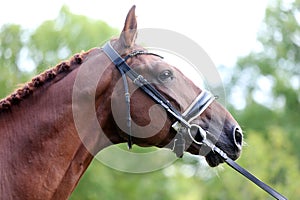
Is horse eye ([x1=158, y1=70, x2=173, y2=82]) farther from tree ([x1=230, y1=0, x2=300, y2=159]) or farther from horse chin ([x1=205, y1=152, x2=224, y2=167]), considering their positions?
tree ([x1=230, y1=0, x2=300, y2=159])

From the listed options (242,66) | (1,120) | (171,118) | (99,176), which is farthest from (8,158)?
(242,66)

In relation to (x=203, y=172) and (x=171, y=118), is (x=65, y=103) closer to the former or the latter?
(x=171, y=118)

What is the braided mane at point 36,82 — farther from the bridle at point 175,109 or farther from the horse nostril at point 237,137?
the horse nostril at point 237,137

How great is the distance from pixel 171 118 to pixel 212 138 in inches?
17.6

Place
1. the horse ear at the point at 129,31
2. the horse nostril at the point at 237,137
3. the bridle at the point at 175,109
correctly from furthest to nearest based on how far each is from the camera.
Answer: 1. the horse nostril at the point at 237,137
2. the bridle at the point at 175,109
3. the horse ear at the point at 129,31

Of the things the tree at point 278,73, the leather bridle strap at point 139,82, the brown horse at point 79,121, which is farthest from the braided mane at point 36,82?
the tree at point 278,73

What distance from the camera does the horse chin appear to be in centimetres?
622

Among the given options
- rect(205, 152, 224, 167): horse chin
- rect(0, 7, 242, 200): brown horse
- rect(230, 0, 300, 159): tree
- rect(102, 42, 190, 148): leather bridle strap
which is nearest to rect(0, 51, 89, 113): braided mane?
rect(0, 7, 242, 200): brown horse

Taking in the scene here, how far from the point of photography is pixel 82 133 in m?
5.89

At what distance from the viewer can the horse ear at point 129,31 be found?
595 centimetres

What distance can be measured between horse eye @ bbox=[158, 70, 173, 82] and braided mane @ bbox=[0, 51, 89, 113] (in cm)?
74

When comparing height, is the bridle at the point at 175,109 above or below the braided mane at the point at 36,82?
below

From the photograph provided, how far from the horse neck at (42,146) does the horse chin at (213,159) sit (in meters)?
1.19

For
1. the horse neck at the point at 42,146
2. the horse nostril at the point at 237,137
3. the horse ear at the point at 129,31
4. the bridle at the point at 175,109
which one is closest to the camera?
the horse neck at the point at 42,146
